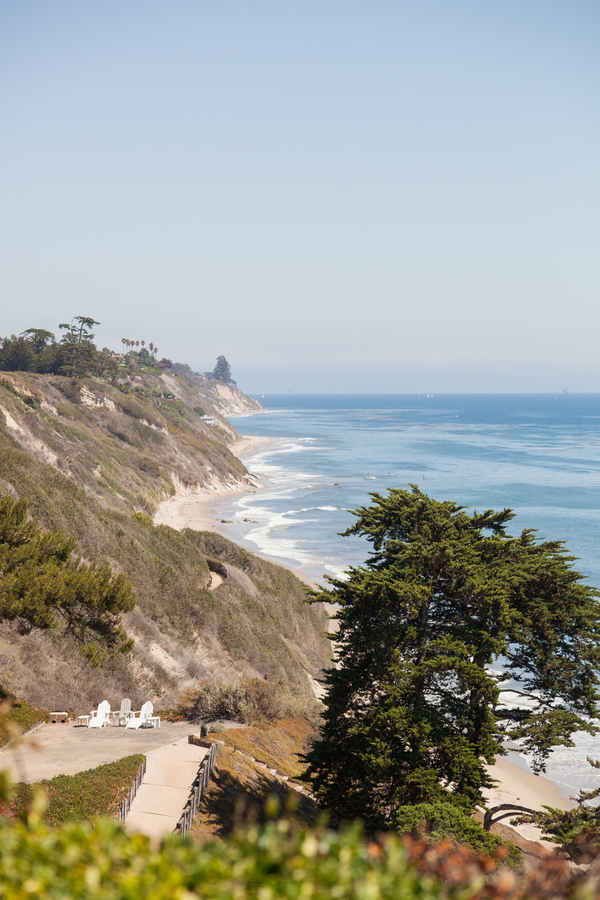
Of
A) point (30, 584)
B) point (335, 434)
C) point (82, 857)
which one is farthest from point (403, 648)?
point (335, 434)

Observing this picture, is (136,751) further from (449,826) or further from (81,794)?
(449,826)

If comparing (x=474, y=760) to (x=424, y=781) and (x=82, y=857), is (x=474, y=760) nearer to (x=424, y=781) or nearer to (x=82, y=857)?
(x=424, y=781)

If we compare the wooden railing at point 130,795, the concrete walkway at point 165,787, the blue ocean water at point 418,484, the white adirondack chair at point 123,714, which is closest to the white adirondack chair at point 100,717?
the white adirondack chair at point 123,714

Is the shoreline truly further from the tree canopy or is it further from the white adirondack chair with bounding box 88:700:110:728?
the tree canopy

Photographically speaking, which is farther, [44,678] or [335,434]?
[335,434]

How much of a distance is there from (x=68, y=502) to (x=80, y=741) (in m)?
12.5

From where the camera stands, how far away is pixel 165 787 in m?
12.9

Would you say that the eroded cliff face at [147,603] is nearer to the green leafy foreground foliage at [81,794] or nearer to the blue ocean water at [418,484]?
the green leafy foreground foliage at [81,794]

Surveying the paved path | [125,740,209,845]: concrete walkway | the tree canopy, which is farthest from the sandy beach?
[125,740,209,845]: concrete walkway

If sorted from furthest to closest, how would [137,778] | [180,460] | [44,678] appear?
[180,460] < [44,678] < [137,778]

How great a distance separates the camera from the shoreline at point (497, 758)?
22.1 metres

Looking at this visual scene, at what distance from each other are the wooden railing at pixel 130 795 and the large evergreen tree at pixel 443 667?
4359mm

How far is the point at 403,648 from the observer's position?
15.8 metres

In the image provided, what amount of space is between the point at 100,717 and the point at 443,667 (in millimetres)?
9571
